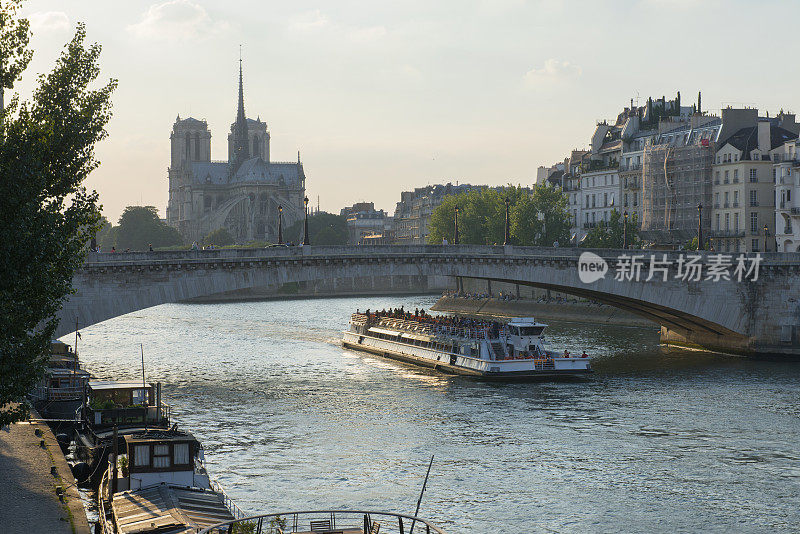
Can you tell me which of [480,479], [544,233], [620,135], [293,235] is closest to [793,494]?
[480,479]

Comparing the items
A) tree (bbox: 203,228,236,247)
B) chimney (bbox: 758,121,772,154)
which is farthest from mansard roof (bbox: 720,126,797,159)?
tree (bbox: 203,228,236,247)

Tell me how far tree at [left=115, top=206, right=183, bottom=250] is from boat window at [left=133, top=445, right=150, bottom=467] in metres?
158

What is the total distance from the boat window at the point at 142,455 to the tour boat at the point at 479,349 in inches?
1082

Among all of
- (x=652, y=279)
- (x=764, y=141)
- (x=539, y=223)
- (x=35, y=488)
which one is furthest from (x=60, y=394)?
(x=539, y=223)

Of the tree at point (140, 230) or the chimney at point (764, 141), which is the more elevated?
the chimney at point (764, 141)

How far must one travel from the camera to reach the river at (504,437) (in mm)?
27203

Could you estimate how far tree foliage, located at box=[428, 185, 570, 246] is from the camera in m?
104

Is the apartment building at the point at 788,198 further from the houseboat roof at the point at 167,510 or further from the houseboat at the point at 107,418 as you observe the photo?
the houseboat roof at the point at 167,510

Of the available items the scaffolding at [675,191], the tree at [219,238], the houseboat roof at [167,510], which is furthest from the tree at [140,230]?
the houseboat roof at [167,510]

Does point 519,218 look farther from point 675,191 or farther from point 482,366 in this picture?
point 482,366

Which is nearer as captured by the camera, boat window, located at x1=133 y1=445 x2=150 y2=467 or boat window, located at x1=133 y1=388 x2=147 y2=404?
boat window, located at x1=133 y1=445 x2=150 y2=467

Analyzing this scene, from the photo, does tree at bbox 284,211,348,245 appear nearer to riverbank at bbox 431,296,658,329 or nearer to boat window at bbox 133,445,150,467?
riverbank at bbox 431,296,658,329

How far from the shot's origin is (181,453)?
1000 inches

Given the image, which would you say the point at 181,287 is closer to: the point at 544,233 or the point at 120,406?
the point at 120,406
